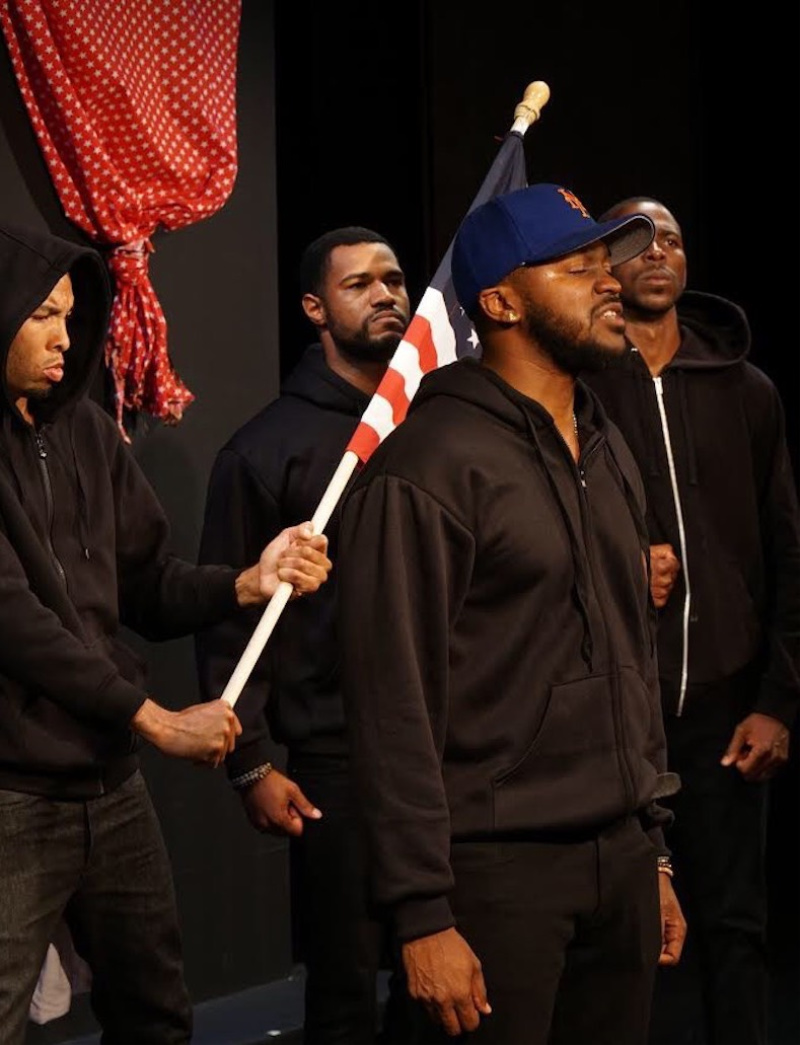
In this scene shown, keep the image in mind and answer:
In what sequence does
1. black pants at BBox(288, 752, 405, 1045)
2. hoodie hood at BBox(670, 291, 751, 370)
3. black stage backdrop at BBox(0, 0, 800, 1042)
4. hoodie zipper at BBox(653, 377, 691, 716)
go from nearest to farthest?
black pants at BBox(288, 752, 405, 1045), hoodie zipper at BBox(653, 377, 691, 716), hoodie hood at BBox(670, 291, 751, 370), black stage backdrop at BBox(0, 0, 800, 1042)

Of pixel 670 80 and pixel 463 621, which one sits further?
pixel 670 80

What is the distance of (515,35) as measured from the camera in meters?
5.52

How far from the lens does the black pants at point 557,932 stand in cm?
277

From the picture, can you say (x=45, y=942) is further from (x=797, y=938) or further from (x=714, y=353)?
(x=797, y=938)

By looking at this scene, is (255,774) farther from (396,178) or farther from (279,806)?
(396,178)

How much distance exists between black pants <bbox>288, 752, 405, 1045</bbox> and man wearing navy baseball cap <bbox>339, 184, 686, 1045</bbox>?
0.98m

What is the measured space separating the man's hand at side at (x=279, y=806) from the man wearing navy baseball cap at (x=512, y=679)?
1025mm

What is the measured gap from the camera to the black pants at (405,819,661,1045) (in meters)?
2.77

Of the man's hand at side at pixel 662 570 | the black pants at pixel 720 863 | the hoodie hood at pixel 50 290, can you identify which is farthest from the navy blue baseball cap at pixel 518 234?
the black pants at pixel 720 863

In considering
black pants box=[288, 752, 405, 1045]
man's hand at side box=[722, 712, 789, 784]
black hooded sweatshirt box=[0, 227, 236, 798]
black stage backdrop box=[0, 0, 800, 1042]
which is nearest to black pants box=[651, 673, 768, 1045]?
man's hand at side box=[722, 712, 789, 784]

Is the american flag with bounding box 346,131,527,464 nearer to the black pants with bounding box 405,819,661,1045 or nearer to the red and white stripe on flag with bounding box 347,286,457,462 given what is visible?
the red and white stripe on flag with bounding box 347,286,457,462

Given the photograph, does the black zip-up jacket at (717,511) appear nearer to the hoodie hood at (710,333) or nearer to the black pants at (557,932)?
the hoodie hood at (710,333)

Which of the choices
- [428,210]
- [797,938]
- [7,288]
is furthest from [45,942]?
[797,938]

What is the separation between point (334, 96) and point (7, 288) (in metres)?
2.16
